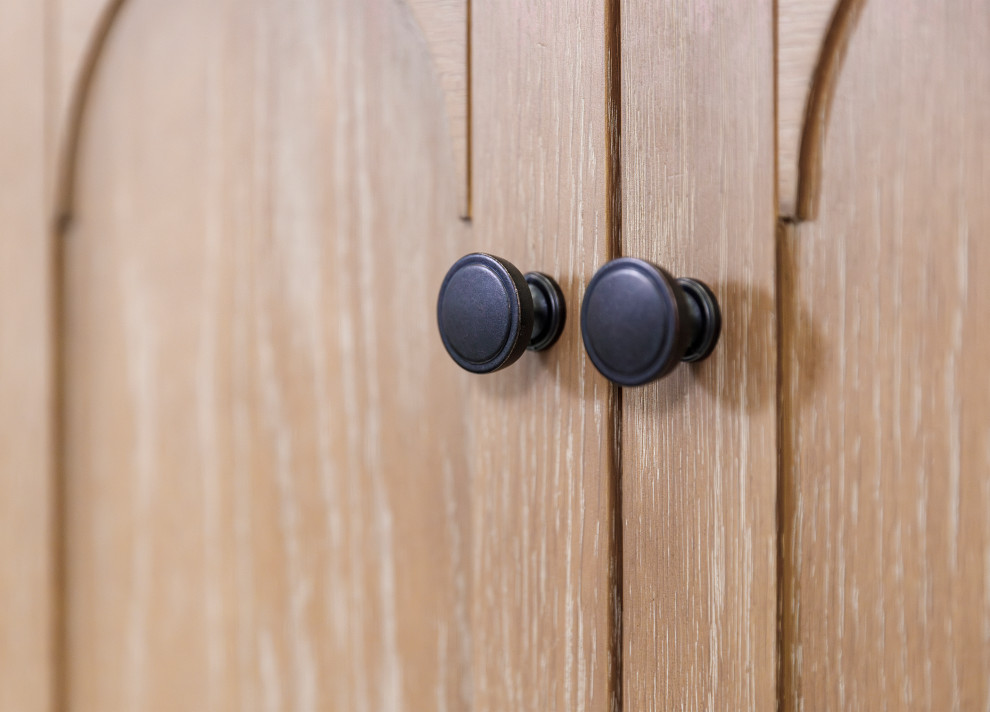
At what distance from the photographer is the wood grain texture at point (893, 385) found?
223mm

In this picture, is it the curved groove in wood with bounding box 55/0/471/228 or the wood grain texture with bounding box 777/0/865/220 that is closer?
the wood grain texture with bounding box 777/0/865/220

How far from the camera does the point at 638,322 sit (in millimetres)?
232

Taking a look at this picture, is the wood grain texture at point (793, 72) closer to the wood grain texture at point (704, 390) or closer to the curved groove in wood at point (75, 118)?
the wood grain texture at point (704, 390)

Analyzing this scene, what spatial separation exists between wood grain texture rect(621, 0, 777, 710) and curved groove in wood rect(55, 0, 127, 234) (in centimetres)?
28

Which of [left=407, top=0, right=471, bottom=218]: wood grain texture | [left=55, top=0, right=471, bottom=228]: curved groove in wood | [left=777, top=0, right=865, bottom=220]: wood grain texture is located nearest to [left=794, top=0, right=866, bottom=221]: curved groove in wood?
[left=777, top=0, right=865, bottom=220]: wood grain texture

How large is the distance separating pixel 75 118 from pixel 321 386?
21 centimetres

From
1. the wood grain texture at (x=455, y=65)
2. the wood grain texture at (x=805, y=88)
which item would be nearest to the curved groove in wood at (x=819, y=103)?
the wood grain texture at (x=805, y=88)

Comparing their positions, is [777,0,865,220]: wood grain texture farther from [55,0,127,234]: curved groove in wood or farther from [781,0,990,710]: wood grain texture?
[55,0,127,234]: curved groove in wood

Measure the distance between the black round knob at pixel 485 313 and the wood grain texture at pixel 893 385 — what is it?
0.09 m

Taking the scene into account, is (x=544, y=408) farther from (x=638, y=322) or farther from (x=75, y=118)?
(x=75, y=118)

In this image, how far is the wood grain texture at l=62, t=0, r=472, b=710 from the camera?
12.3 inches

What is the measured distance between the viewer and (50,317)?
401 mm

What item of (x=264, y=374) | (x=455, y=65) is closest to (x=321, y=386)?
(x=264, y=374)

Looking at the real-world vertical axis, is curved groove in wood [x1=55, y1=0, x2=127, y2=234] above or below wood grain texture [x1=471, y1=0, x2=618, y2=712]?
above
